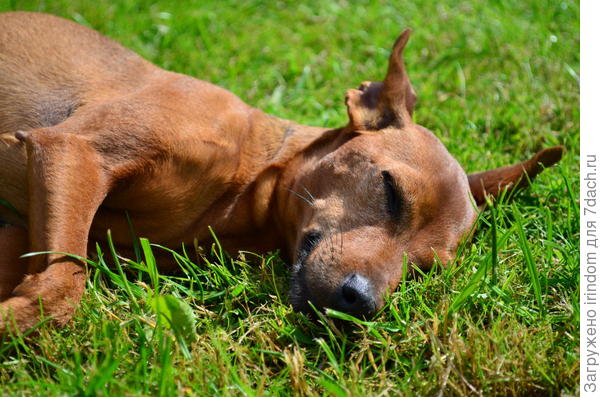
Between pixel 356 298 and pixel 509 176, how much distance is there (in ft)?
5.92

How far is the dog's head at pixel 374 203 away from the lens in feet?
11.9

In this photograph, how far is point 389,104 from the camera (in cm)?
449

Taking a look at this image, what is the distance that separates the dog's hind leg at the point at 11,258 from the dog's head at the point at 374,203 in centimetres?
156

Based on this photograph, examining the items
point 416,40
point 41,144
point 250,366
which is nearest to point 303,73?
point 416,40

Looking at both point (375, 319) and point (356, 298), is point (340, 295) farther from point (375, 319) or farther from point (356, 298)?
point (375, 319)

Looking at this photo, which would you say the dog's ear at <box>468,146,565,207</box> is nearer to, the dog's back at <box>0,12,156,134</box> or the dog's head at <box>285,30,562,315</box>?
the dog's head at <box>285,30,562,315</box>

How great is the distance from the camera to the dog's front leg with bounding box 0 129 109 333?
339 cm

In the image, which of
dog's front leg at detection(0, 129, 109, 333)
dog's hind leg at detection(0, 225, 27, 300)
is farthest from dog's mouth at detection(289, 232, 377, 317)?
dog's hind leg at detection(0, 225, 27, 300)

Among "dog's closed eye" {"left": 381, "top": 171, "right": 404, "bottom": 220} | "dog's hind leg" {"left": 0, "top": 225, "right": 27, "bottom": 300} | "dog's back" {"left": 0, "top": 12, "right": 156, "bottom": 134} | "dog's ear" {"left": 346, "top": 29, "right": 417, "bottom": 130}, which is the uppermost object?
"dog's back" {"left": 0, "top": 12, "right": 156, "bottom": 134}

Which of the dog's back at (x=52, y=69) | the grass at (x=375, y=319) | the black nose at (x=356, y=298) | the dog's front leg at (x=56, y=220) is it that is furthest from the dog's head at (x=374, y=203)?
the dog's back at (x=52, y=69)

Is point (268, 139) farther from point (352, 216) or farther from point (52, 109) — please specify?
point (52, 109)

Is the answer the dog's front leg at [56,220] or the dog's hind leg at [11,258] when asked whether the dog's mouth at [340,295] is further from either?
the dog's hind leg at [11,258]

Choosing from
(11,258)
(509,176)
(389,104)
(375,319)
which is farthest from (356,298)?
(11,258)

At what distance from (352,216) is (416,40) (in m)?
3.85
